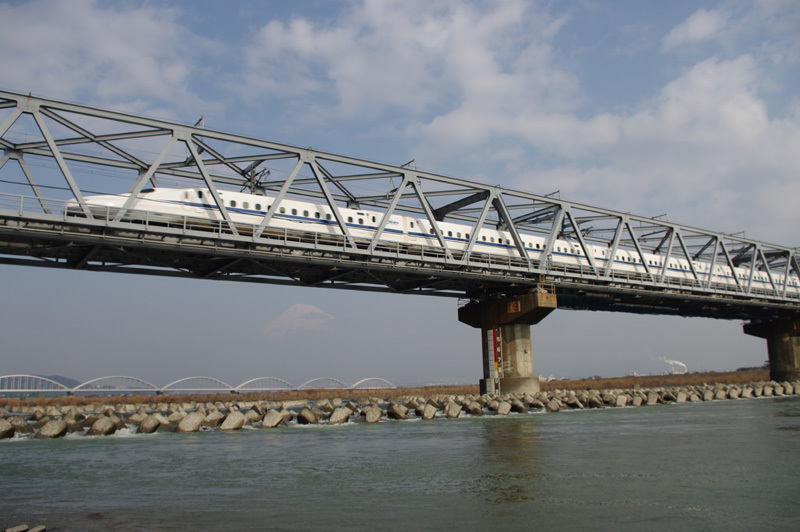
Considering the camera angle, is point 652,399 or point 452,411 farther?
point 652,399

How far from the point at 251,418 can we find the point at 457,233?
25.3 meters

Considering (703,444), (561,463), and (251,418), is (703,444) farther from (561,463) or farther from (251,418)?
(251,418)

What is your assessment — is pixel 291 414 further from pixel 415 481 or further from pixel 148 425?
pixel 415 481

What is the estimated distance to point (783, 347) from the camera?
3302 inches

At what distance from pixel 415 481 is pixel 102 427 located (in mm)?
17963

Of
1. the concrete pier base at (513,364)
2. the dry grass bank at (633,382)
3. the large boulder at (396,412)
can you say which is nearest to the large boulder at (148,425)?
the large boulder at (396,412)

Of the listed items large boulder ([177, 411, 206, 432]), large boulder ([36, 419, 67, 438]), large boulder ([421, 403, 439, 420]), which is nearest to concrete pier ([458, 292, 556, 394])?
large boulder ([421, 403, 439, 420])

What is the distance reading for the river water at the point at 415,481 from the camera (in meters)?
9.84

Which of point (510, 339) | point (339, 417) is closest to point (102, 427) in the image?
point (339, 417)

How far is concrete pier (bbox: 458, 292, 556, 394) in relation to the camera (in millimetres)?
48750

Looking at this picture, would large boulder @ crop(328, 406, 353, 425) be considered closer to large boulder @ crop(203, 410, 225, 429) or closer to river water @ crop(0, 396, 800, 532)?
large boulder @ crop(203, 410, 225, 429)

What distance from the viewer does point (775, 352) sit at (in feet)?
278

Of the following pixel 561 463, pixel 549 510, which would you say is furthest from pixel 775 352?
pixel 549 510

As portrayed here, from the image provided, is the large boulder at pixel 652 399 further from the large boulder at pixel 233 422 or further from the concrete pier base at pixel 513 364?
the large boulder at pixel 233 422
